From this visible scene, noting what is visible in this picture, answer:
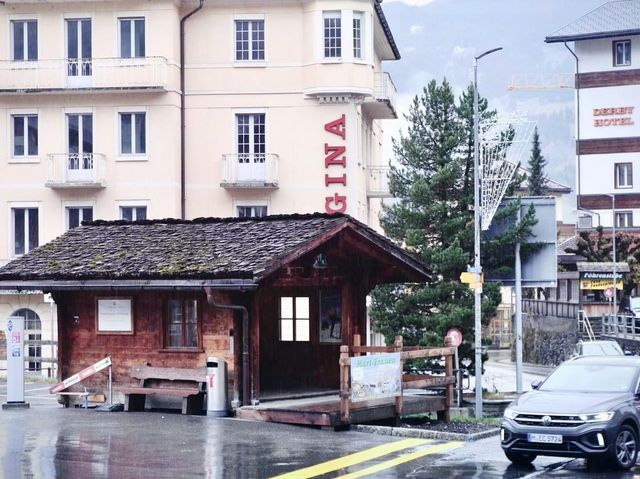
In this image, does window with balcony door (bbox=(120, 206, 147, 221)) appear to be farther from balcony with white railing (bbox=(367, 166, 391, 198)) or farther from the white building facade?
the white building facade

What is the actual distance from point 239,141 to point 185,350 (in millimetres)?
26870

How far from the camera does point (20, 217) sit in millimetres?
52000

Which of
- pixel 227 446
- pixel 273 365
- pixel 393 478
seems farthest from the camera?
pixel 273 365

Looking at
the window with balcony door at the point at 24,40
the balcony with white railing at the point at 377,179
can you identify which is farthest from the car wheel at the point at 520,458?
the window with balcony door at the point at 24,40

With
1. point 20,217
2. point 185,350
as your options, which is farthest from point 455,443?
point 20,217

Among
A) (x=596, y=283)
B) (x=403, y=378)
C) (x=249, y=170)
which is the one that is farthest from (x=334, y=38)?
(x=403, y=378)

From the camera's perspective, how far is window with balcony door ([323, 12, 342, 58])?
5056cm

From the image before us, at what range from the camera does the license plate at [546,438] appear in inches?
717

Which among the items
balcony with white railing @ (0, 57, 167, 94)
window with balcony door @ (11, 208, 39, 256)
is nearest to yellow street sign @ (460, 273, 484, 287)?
balcony with white railing @ (0, 57, 167, 94)

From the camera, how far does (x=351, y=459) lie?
19.2 m

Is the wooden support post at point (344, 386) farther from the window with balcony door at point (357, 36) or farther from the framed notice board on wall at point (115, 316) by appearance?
the window with balcony door at point (357, 36)

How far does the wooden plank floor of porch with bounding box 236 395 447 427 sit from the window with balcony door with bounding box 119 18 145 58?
28.5 meters

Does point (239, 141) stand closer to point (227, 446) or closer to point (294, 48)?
point (294, 48)

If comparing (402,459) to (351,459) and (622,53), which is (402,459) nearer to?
(351,459)
